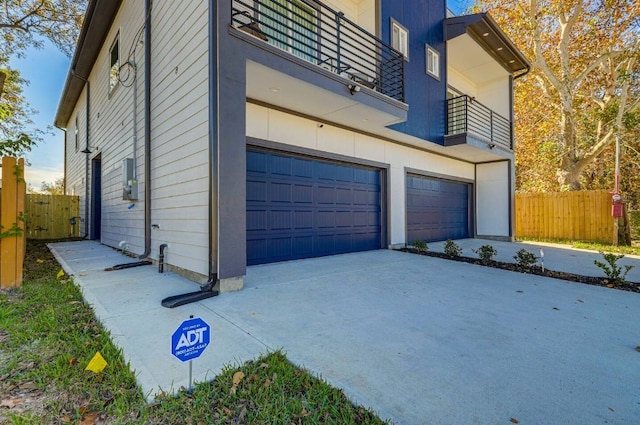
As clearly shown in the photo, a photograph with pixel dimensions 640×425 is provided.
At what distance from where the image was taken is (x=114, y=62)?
28.1ft

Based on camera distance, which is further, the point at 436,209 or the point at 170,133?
the point at 436,209

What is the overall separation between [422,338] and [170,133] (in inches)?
190

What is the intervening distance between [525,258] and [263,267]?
16.0 ft

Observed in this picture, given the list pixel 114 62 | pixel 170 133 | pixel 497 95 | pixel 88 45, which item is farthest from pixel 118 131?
pixel 497 95

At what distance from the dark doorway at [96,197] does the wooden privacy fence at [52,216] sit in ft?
9.01

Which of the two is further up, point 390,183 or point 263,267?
point 390,183

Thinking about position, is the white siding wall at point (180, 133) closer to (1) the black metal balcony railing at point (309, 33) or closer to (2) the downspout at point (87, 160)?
(1) the black metal balcony railing at point (309, 33)

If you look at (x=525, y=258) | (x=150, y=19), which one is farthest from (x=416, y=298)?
(x=150, y=19)

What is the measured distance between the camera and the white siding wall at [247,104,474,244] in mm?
5824

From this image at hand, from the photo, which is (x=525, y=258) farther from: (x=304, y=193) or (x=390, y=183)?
(x=304, y=193)

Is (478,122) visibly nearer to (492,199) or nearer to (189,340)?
(492,199)

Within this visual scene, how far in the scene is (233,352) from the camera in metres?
2.40

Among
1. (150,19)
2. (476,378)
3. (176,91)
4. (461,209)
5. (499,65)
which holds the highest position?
(499,65)

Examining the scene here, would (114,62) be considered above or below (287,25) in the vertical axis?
above
